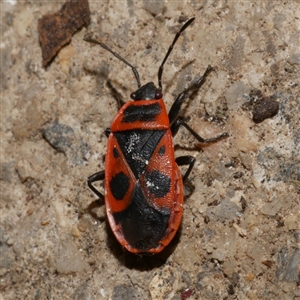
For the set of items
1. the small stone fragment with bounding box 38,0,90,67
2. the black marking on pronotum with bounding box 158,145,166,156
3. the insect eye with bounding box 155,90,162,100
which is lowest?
the black marking on pronotum with bounding box 158,145,166,156

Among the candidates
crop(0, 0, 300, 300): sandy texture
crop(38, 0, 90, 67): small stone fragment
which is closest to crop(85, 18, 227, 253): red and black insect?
crop(0, 0, 300, 300): sandy texture

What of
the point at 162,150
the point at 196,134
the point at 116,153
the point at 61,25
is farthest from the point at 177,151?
the point at 61,25

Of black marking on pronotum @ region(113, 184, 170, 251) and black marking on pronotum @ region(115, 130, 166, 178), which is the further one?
black marking on pronotum @ region(115, 130, 166, 178)

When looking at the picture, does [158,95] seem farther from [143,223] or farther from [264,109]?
[143,223]

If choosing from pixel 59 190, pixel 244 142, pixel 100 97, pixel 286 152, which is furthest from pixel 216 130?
pixel 59 190

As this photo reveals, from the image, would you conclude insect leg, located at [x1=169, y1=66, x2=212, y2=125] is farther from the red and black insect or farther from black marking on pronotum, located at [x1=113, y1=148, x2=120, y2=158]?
black marking on pronotum, located at [x1=113, y1=148, x2=120, y2=158]

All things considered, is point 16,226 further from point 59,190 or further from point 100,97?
point 100,97
